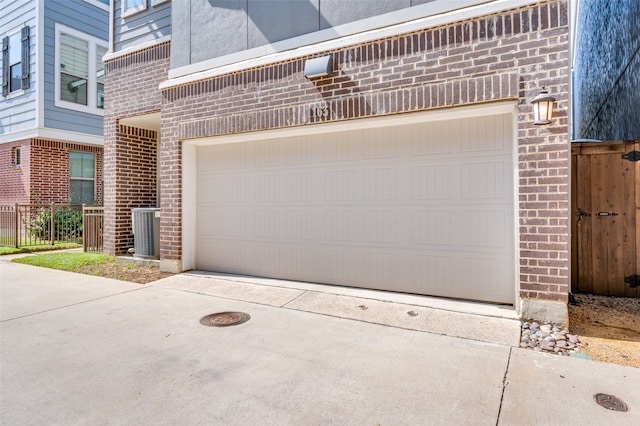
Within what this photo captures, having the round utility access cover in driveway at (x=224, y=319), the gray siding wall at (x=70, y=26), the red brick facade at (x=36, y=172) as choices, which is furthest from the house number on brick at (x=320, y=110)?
the red brick facade at (x=36, y=172)

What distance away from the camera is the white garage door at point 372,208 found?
4.46 meters

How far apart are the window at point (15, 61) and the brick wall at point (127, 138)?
558cm

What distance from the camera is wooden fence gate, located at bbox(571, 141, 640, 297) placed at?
185 inches

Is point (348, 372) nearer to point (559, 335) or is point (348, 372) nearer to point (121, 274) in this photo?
point (559, 335)

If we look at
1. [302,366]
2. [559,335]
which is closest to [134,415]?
[302,366]

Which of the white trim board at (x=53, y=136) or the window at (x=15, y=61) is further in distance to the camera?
the window at (x=15, y=61)

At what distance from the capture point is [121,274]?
6.44 metres

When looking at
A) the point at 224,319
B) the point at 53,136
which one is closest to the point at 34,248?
the point at 53,136

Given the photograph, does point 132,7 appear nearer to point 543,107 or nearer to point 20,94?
point 20,94

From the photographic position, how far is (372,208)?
16.9 ft

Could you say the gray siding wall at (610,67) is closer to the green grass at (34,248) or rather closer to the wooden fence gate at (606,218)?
the wooden fence gate at (606,218)

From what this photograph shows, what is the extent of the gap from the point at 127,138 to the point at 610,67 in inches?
394

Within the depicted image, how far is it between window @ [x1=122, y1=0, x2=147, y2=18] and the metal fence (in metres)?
5.64

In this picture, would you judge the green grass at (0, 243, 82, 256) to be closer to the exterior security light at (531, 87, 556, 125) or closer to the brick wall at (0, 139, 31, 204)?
the brick wall at (0, 139, 31, 204)
